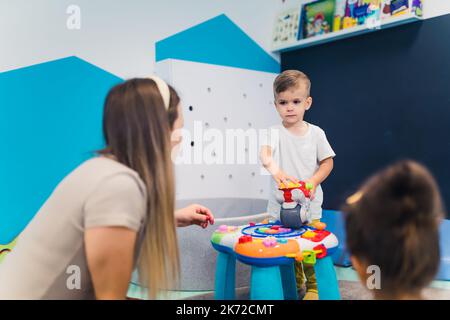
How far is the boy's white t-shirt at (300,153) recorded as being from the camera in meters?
1.77

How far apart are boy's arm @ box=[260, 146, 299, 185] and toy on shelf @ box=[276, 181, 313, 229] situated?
6cm

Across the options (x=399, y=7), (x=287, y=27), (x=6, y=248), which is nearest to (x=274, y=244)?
(x=6, y=248)

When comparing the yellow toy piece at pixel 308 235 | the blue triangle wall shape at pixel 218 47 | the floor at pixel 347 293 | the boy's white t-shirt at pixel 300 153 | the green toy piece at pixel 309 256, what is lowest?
the floor at pixel 347 293

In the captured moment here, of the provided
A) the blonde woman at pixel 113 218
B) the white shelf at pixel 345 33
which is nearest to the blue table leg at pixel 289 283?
the blonde woman at pixel 113 218

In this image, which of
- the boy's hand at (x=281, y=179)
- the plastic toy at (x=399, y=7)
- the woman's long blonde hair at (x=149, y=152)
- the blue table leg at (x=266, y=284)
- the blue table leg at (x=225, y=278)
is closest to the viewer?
the woman's long blonde hair at (x=149, y=152)

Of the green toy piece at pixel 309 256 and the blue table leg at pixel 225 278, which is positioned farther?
the blue table leg at pixel 225 278

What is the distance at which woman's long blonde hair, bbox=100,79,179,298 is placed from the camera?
2.68ft

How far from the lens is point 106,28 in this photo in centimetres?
222

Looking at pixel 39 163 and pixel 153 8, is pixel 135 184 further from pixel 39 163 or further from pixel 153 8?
pixel 153 8

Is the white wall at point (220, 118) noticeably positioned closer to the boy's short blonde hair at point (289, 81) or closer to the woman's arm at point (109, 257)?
the boy's short blonde hair at point (289, 81)

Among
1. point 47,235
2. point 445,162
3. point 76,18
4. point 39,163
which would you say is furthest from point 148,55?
point 47,235

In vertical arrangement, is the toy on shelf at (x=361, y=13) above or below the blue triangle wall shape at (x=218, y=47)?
above

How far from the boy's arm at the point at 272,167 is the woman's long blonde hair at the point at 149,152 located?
80 cm

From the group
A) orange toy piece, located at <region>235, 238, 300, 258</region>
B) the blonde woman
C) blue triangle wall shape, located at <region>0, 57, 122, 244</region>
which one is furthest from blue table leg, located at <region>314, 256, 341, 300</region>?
blue triangle wall shape, located at <region>0, 57, 122, 244</region>
